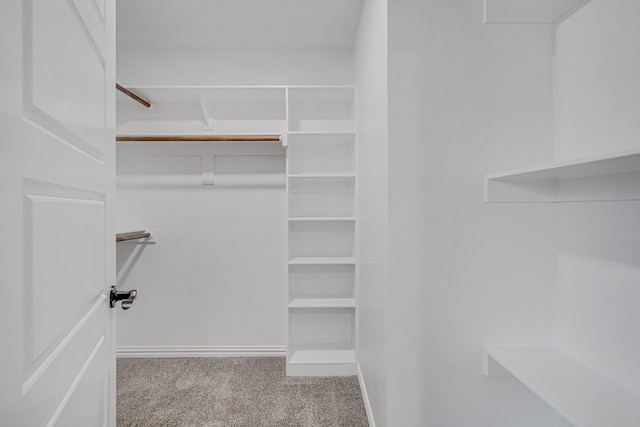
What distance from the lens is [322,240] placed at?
8.76 ft

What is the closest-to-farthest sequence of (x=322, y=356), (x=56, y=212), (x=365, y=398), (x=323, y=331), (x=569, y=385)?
(x=56, y=212) → (x=569, y=385) → (x=365, y=398) → (x=322, y=356) → (x=323, y=331)

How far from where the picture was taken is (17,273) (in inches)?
21.3

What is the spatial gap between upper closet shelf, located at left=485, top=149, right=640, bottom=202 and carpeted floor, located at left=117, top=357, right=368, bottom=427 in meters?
1.41

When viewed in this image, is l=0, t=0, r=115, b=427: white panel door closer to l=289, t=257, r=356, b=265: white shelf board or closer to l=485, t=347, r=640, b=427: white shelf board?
l=485, t=347, r=640, b=427: white shelf board

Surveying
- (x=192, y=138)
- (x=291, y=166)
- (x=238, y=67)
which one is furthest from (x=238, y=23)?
(x=291, y=166)

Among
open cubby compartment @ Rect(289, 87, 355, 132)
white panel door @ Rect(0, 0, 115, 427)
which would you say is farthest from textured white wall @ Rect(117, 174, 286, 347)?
white panel door @ Rect(0, 0, 115, 427)

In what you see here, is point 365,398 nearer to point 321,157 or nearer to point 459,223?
point 459,223

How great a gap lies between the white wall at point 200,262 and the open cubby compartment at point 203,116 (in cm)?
23

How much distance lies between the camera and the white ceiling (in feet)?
6.94

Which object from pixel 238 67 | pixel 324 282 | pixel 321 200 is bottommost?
pixel 324 282

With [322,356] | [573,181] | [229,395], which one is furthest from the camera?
[322,356]

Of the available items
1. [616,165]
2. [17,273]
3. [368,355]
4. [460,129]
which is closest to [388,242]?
[460,129]

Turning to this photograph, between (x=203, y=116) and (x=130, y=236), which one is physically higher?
(x=203, y=116)

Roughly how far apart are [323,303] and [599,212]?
1.66 meters
